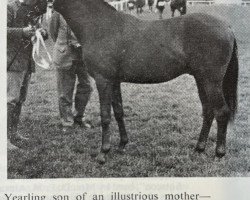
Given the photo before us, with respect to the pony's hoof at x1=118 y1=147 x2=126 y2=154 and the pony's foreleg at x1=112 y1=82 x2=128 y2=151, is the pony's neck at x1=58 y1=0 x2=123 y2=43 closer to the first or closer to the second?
the pony's foreleg at x1=112 y1=82 x2=128 y2=151

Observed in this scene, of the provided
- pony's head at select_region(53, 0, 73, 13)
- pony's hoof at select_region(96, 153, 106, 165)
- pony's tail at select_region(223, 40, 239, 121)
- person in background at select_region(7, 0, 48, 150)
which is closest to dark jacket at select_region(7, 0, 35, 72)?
person in background at select_region(7, 0, 48, 150)

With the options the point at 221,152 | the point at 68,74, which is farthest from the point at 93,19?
the point at 221,152

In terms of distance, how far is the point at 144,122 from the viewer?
3670 millimetres

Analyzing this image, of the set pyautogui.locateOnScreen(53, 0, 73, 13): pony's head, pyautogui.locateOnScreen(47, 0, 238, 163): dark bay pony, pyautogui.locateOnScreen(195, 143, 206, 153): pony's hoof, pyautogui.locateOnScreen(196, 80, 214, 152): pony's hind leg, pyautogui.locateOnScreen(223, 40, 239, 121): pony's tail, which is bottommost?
pyautogui.locateOnScreen(195, 143, 206, 153): pony's hoof

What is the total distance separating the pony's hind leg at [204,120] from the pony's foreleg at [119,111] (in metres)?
0.54

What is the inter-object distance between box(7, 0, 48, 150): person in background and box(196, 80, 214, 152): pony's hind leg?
1.24m

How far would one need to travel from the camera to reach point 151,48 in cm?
314

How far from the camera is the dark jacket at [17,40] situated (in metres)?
3.27

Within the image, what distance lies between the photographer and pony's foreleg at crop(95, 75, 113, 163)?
10.3ft

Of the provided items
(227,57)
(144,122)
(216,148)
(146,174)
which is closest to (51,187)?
(146,174)

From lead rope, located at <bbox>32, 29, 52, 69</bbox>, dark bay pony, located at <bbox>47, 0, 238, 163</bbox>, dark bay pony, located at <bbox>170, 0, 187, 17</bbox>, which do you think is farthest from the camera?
dark bay pony, located at <bbox>170, 0, 187, 17</bbox>

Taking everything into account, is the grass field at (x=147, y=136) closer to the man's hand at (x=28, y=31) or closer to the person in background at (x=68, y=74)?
the person in background at (x=68, y=74)

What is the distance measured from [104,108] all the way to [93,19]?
62 centimetres

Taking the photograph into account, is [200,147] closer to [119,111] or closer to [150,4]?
[119,111]
